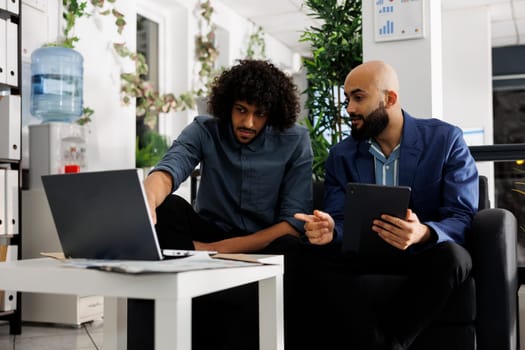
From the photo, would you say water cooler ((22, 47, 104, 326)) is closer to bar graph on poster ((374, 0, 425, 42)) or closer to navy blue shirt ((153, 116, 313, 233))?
navy blue shirt ((153, 116, 313, 233))

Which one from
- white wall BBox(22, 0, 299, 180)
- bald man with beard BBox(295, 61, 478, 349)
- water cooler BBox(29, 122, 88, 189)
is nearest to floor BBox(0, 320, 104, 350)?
water cooler BBox(29, 122, 88, 189)

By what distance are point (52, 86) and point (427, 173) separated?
2.38 meters

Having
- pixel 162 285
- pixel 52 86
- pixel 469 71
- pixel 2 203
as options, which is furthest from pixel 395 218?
pixel 469 71

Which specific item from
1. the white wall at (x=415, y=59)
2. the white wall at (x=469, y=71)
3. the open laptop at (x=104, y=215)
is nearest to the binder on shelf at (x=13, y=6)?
the white wall at (x=415, y=59)

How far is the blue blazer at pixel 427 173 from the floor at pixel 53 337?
1263 mm

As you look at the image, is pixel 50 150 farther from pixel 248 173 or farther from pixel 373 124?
pixel 373 124

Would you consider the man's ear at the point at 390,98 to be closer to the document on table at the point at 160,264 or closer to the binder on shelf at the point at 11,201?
the document on table at the point at 160,264

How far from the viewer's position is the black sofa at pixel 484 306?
1.81 meters

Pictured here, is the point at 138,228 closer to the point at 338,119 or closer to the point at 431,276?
the point at 431,276

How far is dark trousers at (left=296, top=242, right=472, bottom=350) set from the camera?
1765 mm

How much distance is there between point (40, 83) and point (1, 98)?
532mm

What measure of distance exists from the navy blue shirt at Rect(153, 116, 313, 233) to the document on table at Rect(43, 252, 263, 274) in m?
0.79

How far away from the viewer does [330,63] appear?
11.5 feet

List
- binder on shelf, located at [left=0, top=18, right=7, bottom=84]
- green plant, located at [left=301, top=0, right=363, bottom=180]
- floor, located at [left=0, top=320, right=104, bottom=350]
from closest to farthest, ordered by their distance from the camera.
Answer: floor, located at [left=0, top=320, right=104, bottom=350] < binder on shelf, located at [left=0, top=18, right=7, bottom=84] < green plant, located at [left=301, top=0, right=363, bottom=180]
